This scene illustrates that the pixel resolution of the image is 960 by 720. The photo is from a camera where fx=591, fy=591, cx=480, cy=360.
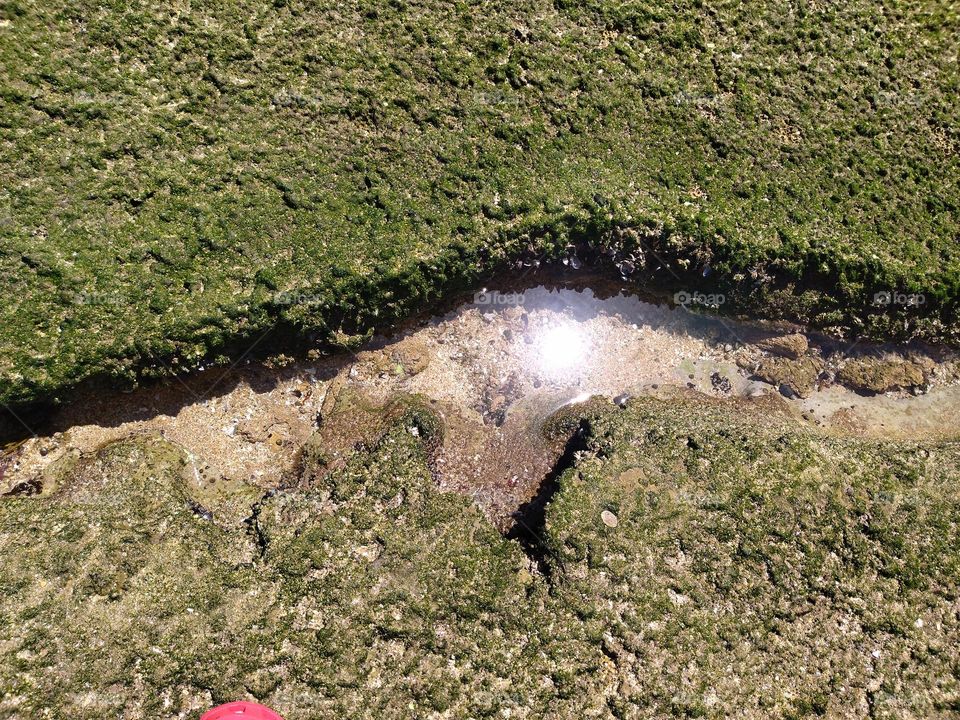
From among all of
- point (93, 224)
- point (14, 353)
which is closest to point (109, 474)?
point (14, 353)

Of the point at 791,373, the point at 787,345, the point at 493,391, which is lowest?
the point at 493,391

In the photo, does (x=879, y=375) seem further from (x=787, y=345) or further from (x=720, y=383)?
(x=720, y=383)

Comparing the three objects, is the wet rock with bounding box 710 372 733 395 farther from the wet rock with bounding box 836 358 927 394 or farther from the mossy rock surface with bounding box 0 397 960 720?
the wet rock with bounding box 836 358 927 394

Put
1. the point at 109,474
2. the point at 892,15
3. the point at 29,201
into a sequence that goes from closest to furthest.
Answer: the point at 29,201 < the point at 109,474 < the point at 892,15

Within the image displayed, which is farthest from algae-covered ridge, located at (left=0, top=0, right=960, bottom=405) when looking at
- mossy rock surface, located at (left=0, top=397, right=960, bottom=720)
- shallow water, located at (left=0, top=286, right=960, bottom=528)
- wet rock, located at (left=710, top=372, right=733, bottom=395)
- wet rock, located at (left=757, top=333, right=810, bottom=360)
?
mossy rock surface, located at (left=0, top=397, right=960, bottom=720)

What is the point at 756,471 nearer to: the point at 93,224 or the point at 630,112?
the point at 630,112

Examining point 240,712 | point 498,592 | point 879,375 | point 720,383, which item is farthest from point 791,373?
point 240,712
